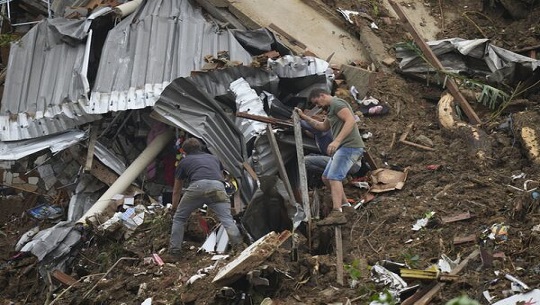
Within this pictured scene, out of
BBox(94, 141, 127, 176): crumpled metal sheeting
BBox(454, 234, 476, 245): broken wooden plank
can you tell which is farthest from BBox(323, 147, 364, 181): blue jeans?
BBox(94, 141, 127, 176): crumpled metal sheeting

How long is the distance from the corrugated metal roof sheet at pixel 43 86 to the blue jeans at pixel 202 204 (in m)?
3.19

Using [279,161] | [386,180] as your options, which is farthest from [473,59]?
[279,161]

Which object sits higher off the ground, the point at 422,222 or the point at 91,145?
the point at 91,145

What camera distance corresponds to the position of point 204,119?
424 inches

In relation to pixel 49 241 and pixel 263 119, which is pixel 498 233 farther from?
pixel 49 241

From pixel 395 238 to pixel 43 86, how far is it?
6.30 meters

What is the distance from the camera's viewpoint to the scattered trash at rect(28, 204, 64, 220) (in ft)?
38.8

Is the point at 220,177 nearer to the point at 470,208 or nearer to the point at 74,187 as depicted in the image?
the point at 470,208

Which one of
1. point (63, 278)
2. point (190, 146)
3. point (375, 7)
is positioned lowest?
point (63, 278)

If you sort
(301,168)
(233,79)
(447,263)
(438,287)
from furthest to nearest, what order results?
1. (233,79)
2. (301,168)
3. (447,263)
4. (438,287)

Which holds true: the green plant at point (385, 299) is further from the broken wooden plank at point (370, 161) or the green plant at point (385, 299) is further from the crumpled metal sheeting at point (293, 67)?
the crumpled metal sheeting at point (293, 67)

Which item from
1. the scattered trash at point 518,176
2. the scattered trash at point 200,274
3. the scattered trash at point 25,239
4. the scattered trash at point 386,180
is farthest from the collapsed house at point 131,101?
the scattered trash at point 518,176

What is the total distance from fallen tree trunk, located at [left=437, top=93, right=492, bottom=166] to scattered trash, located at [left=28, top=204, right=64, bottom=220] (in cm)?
562

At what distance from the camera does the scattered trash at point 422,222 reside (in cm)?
859
